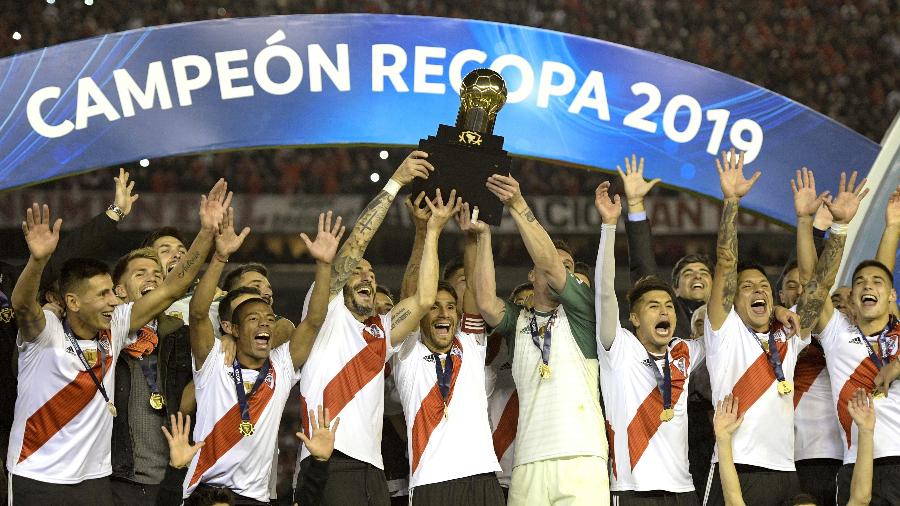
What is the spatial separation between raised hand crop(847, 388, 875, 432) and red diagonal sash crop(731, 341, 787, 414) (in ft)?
1.49

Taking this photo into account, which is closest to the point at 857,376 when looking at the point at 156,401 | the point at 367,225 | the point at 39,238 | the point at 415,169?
the point at 415,169

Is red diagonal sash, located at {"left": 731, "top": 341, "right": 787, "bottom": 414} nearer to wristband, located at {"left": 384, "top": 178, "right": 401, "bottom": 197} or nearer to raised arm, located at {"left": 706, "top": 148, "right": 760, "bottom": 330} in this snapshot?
raised arm, located at {"left": 706, "top": 148, "right": 760, "bottom": 330}

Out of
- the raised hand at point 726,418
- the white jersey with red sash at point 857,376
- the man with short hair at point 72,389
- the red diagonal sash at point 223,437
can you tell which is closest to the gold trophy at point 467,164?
the man with short hair at point 72,389

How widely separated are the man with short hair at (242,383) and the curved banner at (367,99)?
191cm

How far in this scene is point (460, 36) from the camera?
753cm

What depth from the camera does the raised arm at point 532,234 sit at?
5707 mm

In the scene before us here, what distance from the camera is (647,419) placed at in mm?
5785

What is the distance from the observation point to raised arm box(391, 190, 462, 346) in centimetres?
574

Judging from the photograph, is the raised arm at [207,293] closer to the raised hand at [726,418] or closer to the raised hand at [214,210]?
the raised hand at [214,210]

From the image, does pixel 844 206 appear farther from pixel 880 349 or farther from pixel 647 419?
pixel 647 419

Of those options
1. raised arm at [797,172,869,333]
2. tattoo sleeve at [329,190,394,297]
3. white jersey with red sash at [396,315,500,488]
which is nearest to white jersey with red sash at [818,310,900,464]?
raised arm at [797,172,869,333]

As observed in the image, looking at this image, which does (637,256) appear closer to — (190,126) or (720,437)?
(720,437)

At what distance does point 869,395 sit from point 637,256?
140 centimetres

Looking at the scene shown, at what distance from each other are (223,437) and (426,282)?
116 cm
